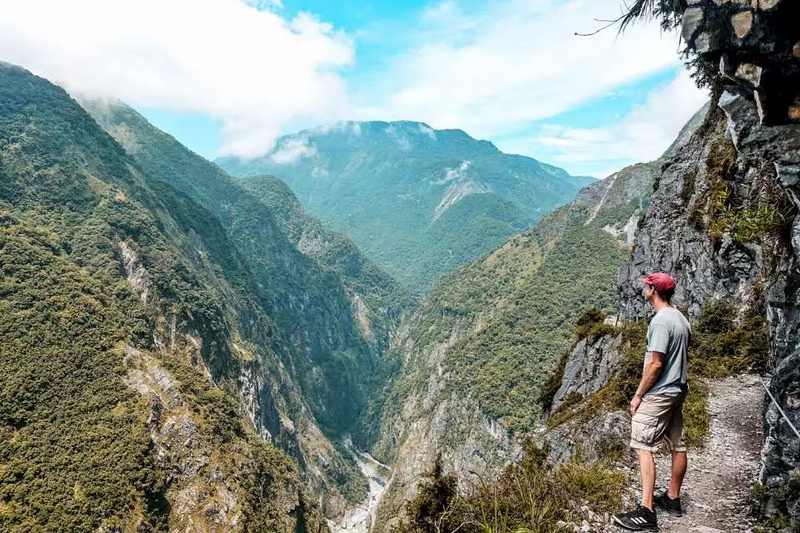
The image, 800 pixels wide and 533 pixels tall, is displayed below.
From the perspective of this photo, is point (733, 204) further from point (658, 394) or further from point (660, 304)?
point (658, 394)

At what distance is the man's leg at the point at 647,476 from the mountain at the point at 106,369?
→ 4495 centimetres

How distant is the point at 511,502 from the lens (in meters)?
5.96

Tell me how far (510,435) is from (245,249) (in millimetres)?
148012

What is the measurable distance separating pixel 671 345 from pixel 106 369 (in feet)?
192

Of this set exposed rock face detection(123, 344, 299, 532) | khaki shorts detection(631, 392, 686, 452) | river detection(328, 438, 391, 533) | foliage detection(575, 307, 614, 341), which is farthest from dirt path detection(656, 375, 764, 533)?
river detection(328, 438, 391, 533)

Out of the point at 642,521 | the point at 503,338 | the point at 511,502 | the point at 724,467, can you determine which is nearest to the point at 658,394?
the point at 642,521

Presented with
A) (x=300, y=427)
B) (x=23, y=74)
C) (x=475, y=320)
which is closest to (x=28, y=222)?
(x=23, y=74)

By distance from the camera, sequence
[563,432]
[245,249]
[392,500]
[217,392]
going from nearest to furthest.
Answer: [563,432]
[217,392]
[392,500]
[245,249]

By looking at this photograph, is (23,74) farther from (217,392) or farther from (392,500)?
(392,500)

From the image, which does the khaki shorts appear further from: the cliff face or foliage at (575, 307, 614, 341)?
foliage at (575, 307, 614, 341)

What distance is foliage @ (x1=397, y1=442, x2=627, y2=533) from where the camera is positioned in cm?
567

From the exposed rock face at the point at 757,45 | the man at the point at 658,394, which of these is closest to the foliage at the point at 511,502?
the man at the point at 658,394

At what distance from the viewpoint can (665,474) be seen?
26.7 feet

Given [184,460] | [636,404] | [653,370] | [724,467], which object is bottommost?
[184,460]
